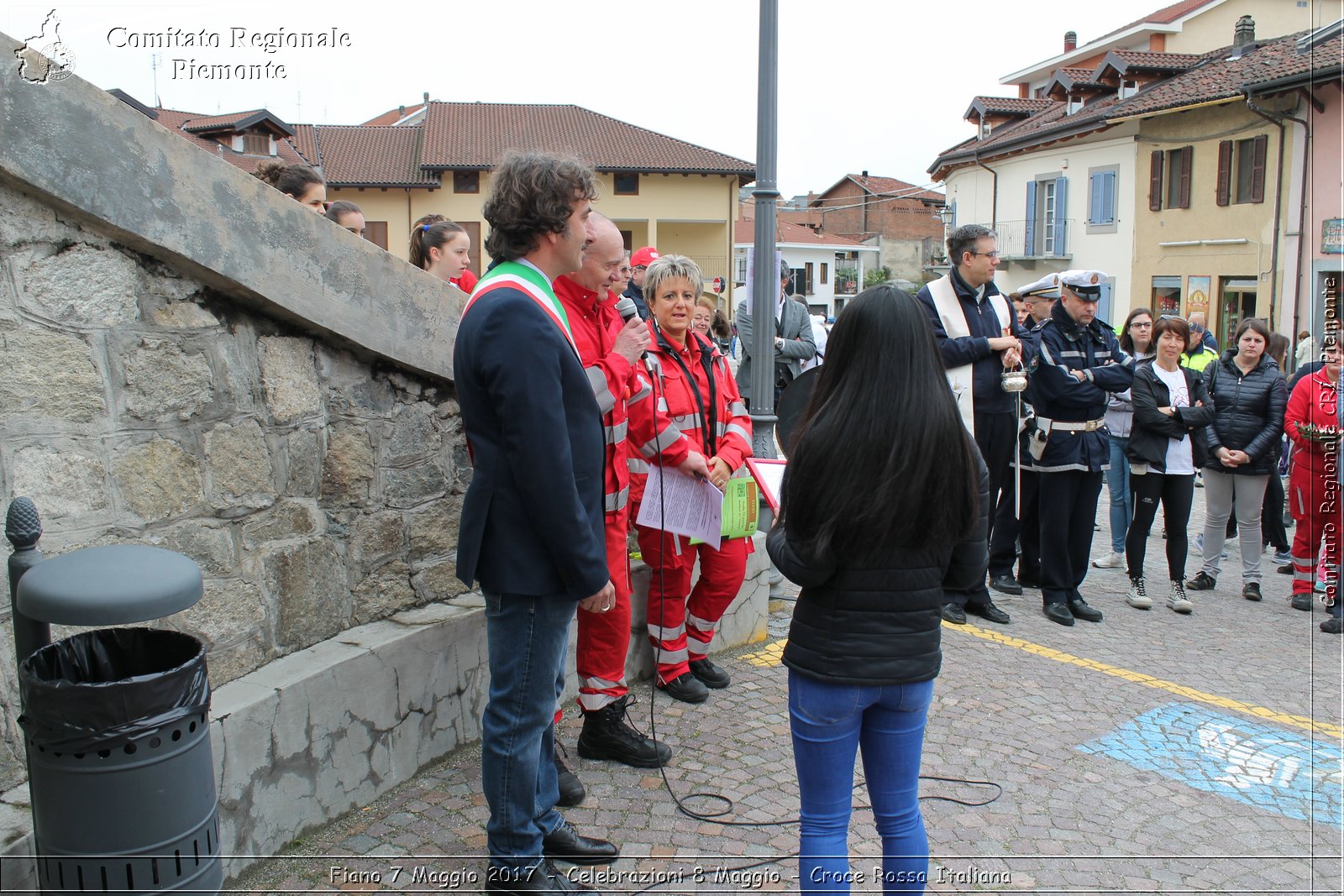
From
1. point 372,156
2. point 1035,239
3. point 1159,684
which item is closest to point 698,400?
point 1159,684

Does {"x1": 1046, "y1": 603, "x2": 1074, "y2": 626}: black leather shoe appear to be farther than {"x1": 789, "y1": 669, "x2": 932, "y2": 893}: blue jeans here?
Yes

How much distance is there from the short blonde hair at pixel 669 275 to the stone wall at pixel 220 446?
110cm

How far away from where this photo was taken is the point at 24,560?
7.89 feet

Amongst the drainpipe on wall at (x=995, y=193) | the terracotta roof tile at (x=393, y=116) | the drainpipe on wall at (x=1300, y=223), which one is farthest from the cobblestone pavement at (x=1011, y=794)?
the terracotta roof tile at (x=393, y=116)

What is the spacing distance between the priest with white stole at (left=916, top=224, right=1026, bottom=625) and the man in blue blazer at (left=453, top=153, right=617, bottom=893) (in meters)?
3.58

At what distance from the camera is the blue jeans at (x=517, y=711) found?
3053 mm

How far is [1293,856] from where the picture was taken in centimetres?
365

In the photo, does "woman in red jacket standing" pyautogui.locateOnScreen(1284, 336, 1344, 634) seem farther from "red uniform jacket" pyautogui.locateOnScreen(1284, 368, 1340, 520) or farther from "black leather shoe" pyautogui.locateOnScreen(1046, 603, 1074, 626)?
"black leather shoe" pyautogui.locateOnScreen(1046, 603, 1074, 626)

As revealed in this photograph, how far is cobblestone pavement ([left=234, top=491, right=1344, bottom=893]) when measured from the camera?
342 centimetres

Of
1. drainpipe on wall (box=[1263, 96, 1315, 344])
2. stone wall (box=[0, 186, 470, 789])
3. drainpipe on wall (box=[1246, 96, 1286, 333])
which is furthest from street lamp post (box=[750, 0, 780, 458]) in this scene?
drainpipe on wall (box=[1246, 96, 1286, 333])

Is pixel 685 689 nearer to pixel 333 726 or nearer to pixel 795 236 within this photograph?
pixel 333 726

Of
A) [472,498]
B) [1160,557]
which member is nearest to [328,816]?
[472,498]

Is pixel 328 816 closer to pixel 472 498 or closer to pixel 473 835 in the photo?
pixel 473 835

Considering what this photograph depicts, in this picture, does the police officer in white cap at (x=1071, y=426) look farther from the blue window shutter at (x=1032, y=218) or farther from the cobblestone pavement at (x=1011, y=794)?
the blue window shutter at (x=1032, y=218)
